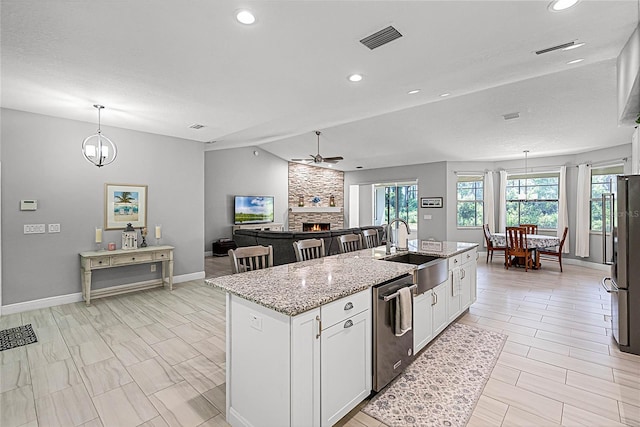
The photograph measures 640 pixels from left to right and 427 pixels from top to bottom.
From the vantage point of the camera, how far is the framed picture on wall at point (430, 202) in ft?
29.1

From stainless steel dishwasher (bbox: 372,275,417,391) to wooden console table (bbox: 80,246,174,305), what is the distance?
4.06 meters

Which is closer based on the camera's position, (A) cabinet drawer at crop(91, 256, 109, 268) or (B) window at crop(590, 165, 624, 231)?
(A) cabinet drawer at crop(91, 256, 109, 268)

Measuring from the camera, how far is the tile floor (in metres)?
2.07

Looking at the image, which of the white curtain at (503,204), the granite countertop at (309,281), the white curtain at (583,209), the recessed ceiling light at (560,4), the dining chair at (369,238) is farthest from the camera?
the white curtain at (503,204)

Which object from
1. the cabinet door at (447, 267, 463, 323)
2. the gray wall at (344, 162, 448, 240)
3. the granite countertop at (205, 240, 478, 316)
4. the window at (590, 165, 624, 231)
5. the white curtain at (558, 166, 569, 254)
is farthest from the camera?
the gray wall at (344, 162, 448, 240)

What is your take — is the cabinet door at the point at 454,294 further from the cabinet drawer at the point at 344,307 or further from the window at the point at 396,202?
the window at the point at 396,202

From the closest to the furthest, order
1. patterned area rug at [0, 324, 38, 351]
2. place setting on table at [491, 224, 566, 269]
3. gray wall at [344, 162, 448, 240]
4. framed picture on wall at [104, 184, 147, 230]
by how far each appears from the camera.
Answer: patterned area rug at [0, 324, 38, 351] → framed picture on wall at [104, 184, 147, 230] → place setting on table at [491, 224, 566, 269] → gray wall at [344, 162, 448, 240]

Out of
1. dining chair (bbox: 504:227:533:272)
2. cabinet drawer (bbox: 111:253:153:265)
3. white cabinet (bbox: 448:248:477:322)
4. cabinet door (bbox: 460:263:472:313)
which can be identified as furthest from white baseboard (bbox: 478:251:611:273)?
cabinet drawer (bbox: 111:253:153:265)

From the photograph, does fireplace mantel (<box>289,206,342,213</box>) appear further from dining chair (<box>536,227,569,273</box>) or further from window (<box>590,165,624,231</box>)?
window (<box>590,165,624,231</box>)

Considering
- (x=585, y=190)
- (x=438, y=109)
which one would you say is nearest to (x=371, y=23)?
(x=438, y=109)

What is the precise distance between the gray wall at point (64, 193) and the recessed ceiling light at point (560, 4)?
17.8 feet

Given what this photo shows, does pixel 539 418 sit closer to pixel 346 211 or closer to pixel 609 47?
pixel 609 47

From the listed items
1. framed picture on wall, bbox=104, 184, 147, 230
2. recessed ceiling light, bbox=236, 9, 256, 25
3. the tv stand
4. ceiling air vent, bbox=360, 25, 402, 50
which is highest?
ceiling air vent, bbox=360, 25, 402, 50

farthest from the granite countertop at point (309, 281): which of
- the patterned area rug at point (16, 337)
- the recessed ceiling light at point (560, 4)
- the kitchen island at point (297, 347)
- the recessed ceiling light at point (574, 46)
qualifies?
the patterned area rug at point (16, 337)
